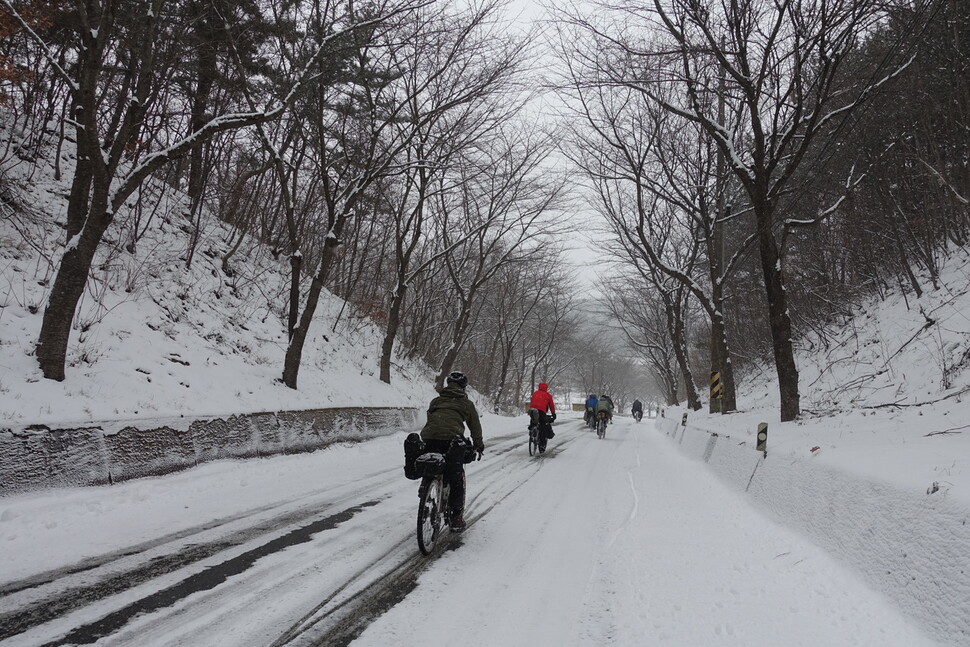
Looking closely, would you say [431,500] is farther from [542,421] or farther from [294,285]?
[294,285]

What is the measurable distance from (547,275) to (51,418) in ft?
99.4

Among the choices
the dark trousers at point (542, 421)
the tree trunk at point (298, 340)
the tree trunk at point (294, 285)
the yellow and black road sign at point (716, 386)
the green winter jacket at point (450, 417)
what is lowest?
the dark trousers at point (542, 421)

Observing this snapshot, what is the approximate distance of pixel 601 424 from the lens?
20891 mm

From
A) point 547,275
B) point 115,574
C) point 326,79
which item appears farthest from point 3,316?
point 547,275

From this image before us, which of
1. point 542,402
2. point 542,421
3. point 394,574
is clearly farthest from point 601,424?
point 394,574

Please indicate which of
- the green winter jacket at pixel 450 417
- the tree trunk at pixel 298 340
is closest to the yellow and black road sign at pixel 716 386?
the tree trunk at pixel 298 340

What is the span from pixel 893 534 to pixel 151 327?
37.3 feet

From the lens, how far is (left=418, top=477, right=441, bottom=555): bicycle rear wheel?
4882 mm

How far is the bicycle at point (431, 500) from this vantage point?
493 cm

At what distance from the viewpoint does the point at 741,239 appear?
86.9 feet

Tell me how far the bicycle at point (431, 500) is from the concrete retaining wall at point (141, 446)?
3980mm

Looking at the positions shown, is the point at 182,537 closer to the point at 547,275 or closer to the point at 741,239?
the point at 741,239

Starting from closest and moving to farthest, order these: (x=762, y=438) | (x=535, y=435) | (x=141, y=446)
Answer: (x=141, y=446) < (x=762, y=438) < (x=535, y=435)

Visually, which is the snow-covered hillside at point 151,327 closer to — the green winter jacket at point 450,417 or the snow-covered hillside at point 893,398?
the green winter jacket at point 450,417
